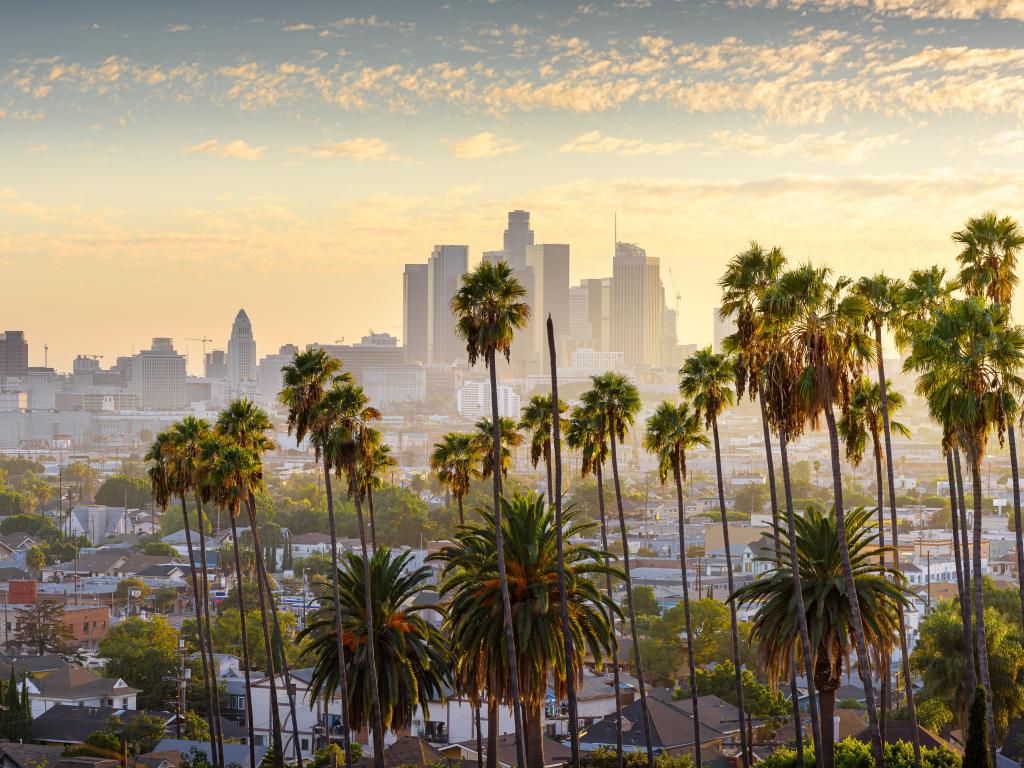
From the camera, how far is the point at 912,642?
341ft

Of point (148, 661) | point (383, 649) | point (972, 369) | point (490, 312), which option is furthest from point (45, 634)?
point (972, 369)

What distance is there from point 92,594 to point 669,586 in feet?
186

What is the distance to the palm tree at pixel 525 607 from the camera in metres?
35.3

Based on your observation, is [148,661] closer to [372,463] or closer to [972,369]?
[372,463]

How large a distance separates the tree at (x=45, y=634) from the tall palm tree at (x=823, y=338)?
7080 cm

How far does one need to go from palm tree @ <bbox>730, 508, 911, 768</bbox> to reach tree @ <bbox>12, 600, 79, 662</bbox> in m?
67.6

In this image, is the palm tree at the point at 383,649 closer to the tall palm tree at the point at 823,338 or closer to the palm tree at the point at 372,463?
the palm tree at the point at 372,463

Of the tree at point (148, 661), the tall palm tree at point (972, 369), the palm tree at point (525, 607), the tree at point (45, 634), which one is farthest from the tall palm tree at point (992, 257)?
the tree at point (45, 634)

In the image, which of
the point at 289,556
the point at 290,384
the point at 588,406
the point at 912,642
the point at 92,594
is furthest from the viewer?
the point at 289,556

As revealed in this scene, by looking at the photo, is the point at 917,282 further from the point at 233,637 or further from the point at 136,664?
the point at 233,637

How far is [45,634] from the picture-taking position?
95.8 m

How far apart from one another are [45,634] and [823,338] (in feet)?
254

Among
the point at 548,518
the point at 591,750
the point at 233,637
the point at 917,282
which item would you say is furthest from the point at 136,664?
the point at 917,282

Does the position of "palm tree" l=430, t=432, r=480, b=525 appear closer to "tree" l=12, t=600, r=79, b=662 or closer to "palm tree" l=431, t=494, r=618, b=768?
"palm tree" l=431, t=494, r=618, b=768
